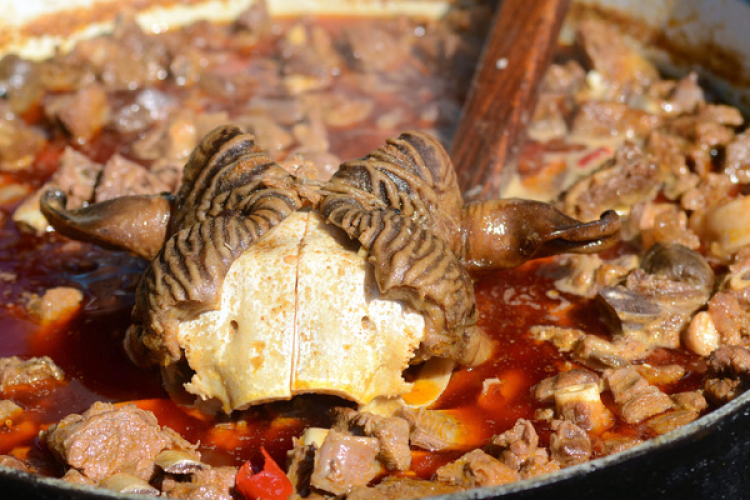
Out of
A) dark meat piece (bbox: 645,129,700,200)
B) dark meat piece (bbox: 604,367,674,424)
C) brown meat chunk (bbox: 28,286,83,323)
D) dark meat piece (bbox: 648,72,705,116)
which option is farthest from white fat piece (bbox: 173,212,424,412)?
dark meat piece (bbox: 648,72,705,116)

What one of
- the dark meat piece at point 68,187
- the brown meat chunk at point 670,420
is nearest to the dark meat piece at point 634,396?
the brown meat chunk at point 670,420

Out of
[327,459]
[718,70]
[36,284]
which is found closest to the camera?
[327,459]

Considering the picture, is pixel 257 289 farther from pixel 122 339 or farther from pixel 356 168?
pixel 122 339

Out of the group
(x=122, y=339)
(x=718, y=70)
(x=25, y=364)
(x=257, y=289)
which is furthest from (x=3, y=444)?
(x=718, y=70)

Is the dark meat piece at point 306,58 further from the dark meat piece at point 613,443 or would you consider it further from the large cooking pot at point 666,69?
the dark meat piece at point 613,443

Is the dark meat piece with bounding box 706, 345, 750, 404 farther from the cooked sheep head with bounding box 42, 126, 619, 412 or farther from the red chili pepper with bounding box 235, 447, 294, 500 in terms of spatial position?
the red chili pepper with bounding box 235, 447, 294, 500

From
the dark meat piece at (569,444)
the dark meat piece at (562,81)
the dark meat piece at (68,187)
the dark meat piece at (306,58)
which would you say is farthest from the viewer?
the dark meat piece at (306,58)

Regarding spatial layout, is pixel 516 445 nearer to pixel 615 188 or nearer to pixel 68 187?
pixel 615 188
